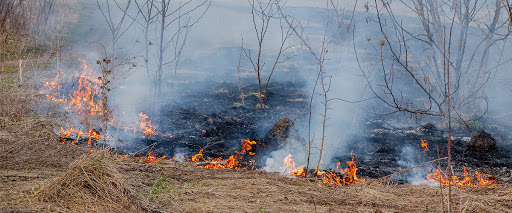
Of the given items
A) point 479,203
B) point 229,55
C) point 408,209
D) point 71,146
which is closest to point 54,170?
point 71,146

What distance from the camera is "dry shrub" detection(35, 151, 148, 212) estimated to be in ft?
13.1

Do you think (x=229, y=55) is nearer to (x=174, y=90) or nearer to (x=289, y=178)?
(x=174, y=90)

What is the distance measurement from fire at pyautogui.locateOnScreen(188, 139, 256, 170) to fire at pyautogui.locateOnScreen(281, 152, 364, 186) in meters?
0.65

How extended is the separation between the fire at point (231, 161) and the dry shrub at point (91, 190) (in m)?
1.67

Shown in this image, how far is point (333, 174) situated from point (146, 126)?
3854 millimetres

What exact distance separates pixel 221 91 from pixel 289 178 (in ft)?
18.4

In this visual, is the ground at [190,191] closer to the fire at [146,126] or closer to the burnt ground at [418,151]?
the burnt ground at [418,151]

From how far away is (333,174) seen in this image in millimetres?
6098

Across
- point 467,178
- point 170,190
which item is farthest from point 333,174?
point 170,190

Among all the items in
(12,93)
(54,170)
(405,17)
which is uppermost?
(405,17)

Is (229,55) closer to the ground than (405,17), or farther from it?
closer to the ground

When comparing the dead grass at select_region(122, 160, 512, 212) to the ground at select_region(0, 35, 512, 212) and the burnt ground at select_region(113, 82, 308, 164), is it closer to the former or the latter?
the ground at select_region(0, 35, 512, 212)

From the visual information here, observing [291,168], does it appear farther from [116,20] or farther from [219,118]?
[116,20]

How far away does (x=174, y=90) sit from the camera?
34.8 feet
